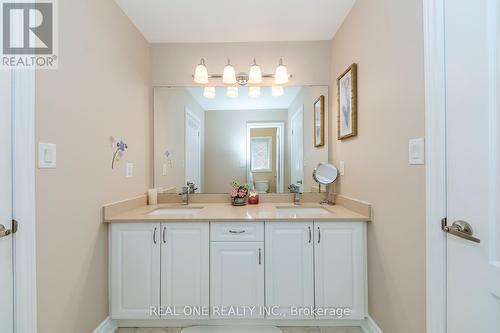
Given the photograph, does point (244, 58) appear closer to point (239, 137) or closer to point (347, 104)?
point (239, 137)

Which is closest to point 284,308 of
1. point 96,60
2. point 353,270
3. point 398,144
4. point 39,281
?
point 353,270

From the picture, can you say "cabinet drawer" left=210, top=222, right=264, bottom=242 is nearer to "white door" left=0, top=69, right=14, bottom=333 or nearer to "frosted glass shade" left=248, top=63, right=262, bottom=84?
"white door" left=0, top=69, right=14, bottom=333

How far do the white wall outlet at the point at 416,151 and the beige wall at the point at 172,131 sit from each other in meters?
1.78

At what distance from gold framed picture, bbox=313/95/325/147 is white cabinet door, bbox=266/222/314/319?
969 mm

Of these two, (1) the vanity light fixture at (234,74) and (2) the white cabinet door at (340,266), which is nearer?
(2) the white cabinet door at (340,266)

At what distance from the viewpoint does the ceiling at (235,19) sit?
5.96 ft

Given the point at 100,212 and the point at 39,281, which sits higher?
the point at 100,212

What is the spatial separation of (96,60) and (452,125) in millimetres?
2044

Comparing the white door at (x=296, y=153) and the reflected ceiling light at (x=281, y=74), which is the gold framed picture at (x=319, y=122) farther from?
the reflected ceiling light at (x=281, y=74)

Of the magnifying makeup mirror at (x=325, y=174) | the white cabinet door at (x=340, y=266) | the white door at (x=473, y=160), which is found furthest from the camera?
the magnifying makeup mirror at (x=325, y=174)

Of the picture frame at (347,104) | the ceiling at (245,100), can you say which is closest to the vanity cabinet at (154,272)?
the ceiling at (245,100)

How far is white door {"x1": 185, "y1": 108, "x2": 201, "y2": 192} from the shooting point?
2.37 m

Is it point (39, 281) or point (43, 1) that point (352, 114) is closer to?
point (43, 1)

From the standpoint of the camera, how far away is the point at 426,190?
1072 millimetres
